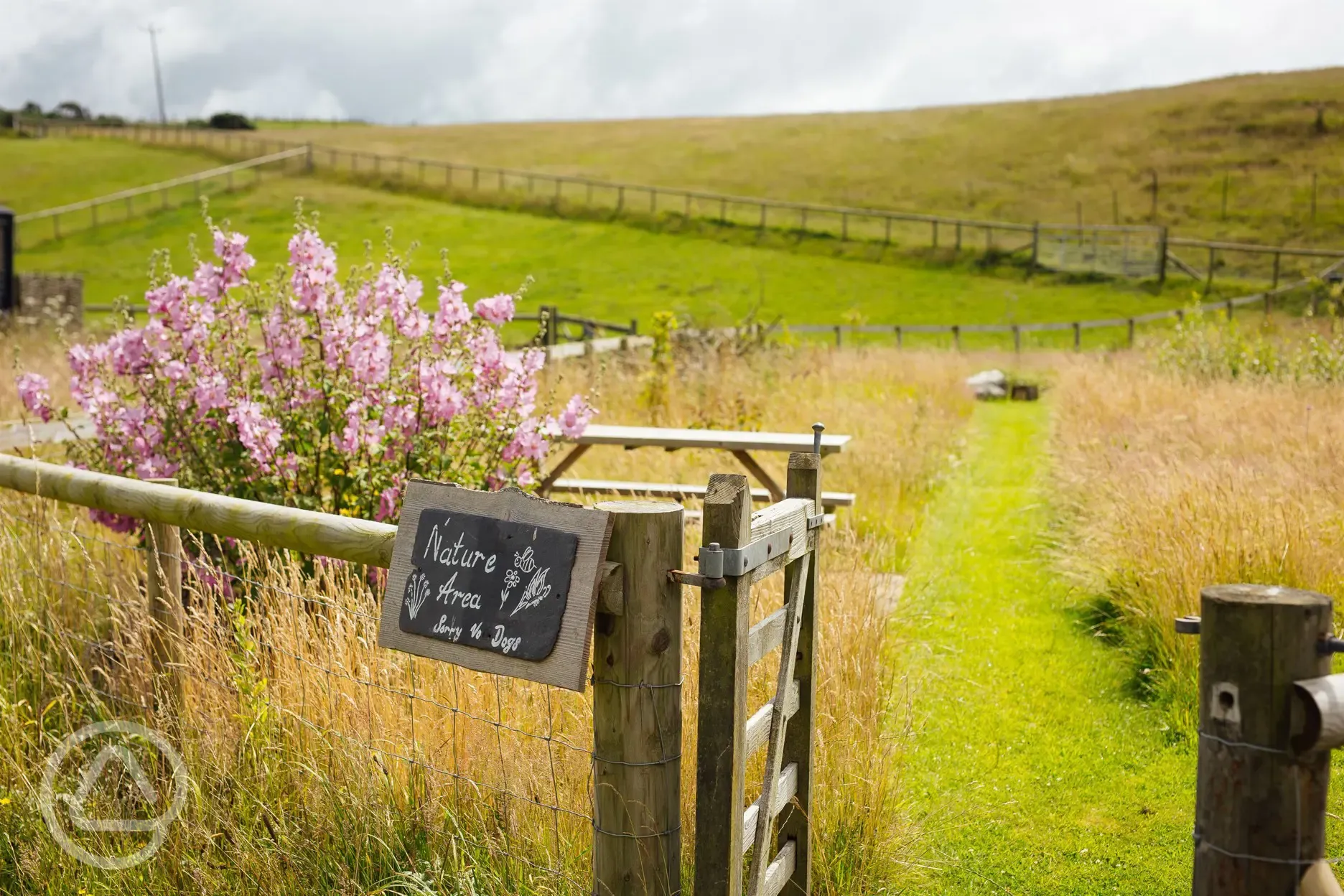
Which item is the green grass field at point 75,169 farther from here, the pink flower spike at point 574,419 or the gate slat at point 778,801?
the gate slat at point 778,801

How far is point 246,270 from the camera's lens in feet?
16.0

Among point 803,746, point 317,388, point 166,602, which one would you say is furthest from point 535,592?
point 317,388

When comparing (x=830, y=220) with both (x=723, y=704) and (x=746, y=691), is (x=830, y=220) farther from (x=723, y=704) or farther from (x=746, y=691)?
(x=723, y=704)

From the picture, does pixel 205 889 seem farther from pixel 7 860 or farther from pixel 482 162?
pixel 482 162

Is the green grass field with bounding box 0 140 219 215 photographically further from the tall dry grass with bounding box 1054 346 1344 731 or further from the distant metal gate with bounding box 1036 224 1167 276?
the tall dry grass with bounding box 1054 346 1344 731

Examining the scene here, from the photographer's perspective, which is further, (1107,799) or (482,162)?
(482,162)

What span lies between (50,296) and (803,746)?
21.4m

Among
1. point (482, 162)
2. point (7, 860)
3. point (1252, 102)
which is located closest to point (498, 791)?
point (7, 860)

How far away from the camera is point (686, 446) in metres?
6.99

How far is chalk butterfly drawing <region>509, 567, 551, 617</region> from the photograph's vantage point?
2.36m

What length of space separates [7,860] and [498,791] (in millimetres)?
1714

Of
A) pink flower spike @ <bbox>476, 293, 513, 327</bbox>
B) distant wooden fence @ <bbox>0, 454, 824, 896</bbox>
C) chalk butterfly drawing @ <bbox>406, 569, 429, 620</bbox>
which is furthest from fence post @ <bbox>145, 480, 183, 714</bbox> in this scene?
chalk butterfly drawing @ <bbox>406, 569, 429, 620</bbox>

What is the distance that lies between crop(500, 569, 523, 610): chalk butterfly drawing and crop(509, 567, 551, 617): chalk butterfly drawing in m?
0.03

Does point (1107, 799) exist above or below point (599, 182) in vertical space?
below
